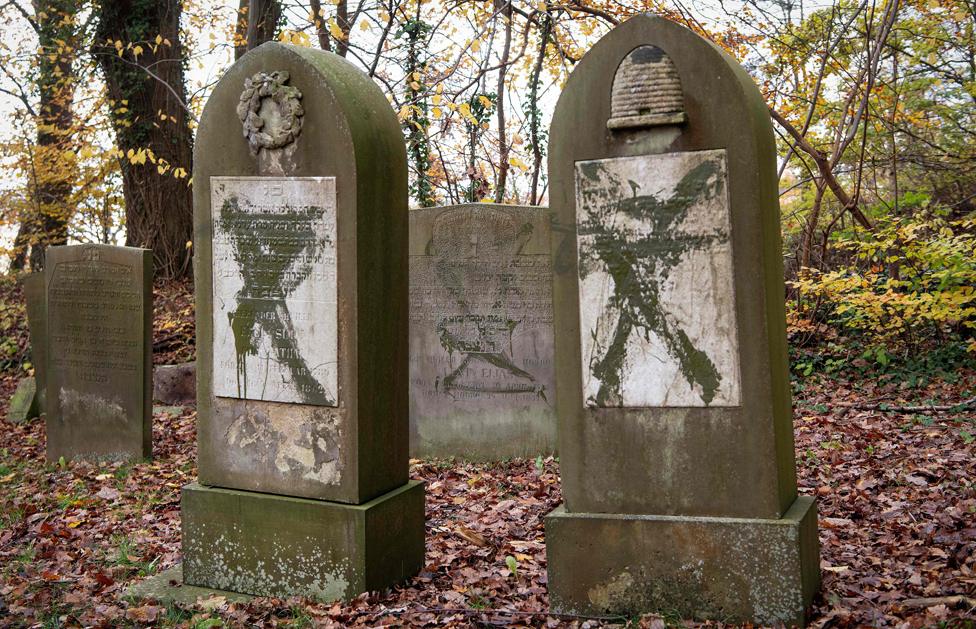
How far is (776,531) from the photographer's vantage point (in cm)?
344

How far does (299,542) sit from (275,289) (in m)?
1.26

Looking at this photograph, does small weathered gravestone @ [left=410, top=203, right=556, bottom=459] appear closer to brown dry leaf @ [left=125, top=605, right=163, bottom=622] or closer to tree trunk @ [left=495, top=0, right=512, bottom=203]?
tree trunk @ [left=495, top=0, right=512, bottom=203]

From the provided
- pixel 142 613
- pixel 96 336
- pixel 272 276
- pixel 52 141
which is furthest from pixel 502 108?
pixel 52 141

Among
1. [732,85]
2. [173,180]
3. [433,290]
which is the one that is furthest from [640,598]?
[173,180]

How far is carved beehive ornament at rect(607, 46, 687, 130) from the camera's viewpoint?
354 centimetres

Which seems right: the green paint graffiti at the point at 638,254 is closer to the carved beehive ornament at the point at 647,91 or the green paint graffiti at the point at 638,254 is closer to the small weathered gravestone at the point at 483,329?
the carved beehive ornament at the point at 647,91

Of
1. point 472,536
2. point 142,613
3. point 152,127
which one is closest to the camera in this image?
point 142,613

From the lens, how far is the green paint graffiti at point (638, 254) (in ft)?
11.7

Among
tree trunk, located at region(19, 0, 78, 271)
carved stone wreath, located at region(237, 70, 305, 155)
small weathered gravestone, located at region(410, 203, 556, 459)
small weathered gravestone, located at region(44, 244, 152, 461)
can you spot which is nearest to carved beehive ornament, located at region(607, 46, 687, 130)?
carved stone wreath, located at region(237, 70, 305, 155)

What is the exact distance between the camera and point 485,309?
7.18 meters

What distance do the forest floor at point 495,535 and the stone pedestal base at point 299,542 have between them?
0.11 meters

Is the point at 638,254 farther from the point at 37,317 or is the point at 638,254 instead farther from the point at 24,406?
the point at 24,406

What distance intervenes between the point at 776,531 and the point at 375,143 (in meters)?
2.56

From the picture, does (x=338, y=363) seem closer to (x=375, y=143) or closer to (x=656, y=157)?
(x=375, y=143)
